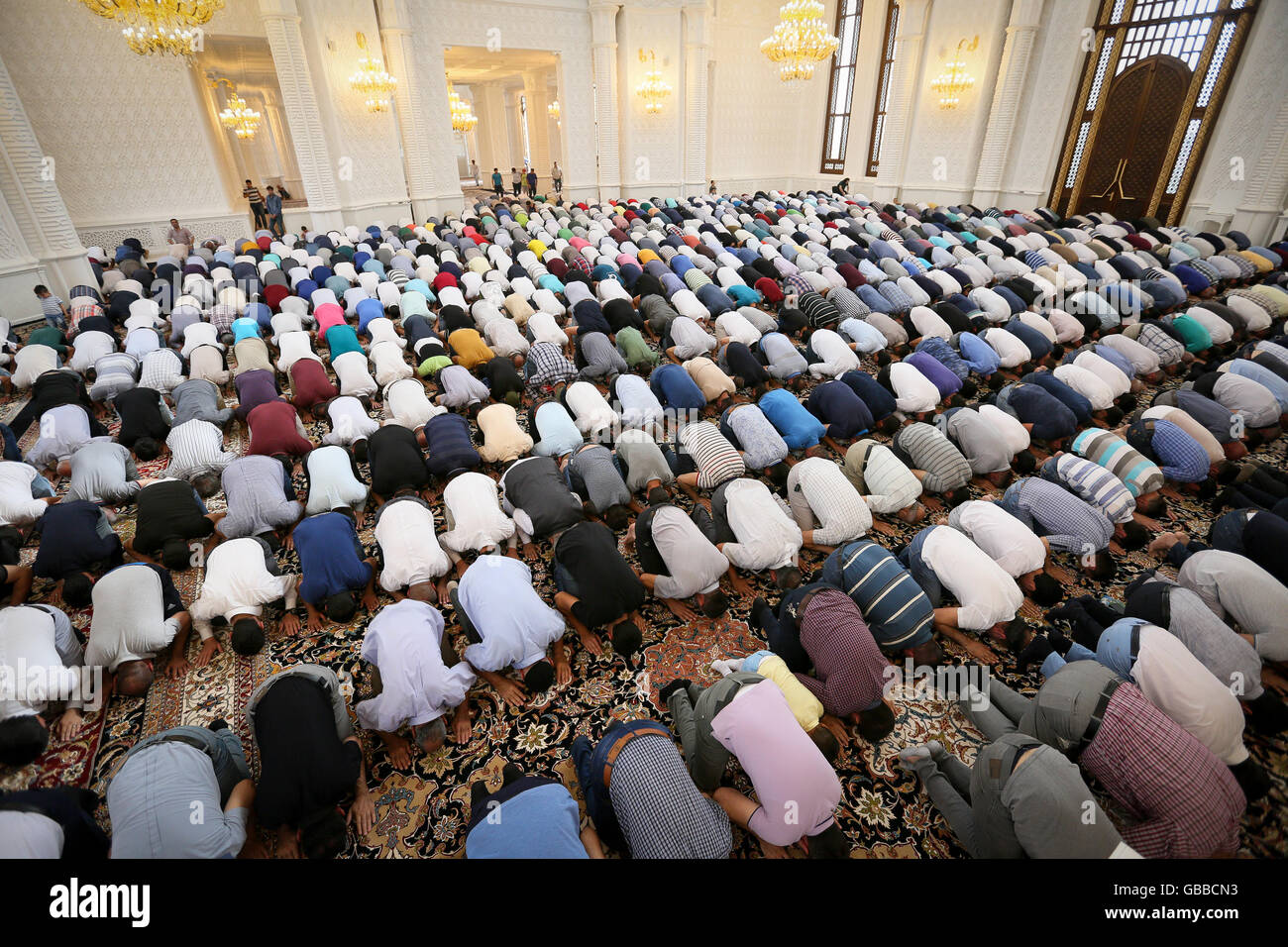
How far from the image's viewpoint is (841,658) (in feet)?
7.39

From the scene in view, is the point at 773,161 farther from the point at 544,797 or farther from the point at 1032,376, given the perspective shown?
the point at 544,797

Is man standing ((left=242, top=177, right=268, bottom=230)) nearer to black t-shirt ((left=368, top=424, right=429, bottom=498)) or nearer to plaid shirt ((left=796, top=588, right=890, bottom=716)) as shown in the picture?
black t-shirt ((left=368, top=424, right=429, bottom=498))

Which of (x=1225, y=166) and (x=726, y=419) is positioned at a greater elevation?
(x=1225, y=166)

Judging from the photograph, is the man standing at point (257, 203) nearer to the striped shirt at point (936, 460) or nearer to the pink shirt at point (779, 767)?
the striped shirt at point (936, 460)

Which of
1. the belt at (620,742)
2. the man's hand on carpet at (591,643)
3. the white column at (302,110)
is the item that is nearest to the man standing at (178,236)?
the white column at (302,110)

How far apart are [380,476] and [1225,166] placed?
1203 cm

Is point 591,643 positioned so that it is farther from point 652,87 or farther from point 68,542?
point 652,87

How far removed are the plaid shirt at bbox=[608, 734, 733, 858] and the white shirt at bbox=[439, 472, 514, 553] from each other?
154 cm

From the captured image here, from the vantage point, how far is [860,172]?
14.2 metres

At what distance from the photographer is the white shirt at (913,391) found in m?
4.50

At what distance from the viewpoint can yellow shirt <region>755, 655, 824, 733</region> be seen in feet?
7.13

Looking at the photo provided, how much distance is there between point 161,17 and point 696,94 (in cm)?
1011
